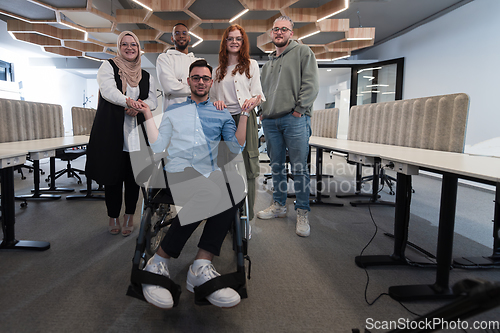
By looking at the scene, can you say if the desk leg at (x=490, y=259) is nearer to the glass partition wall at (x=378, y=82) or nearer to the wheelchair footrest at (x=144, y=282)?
the wheelchair footrest at (x=144, y=282)

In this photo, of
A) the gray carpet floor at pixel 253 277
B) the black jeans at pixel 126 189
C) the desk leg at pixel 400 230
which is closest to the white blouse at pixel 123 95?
the black jeans at pixel 126 189

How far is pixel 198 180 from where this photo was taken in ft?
4.59

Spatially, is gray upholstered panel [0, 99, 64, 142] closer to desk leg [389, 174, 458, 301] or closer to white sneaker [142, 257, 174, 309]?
white sneaker [142, 257, 174, 309]

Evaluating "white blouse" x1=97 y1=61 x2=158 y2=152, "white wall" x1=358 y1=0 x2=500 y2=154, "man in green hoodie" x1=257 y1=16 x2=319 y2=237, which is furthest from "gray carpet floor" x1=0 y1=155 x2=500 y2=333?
"white wall" x1=358 y1=0 x2=500 y2=154

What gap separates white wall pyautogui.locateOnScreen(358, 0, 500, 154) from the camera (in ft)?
13.4

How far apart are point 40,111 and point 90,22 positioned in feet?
8.06

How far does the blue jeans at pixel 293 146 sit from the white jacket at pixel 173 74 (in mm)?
804

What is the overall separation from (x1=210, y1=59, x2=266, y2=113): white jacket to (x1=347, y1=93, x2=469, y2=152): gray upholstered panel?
1.35 metres

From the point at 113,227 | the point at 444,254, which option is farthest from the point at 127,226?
the point at 444,254

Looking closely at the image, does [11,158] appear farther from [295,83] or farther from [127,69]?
[295,83]

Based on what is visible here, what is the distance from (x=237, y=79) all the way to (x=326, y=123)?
244cm

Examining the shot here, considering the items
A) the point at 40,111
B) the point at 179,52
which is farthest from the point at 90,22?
the point at 179,52

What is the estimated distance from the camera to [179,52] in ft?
6.48

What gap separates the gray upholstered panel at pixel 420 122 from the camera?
1901mm
